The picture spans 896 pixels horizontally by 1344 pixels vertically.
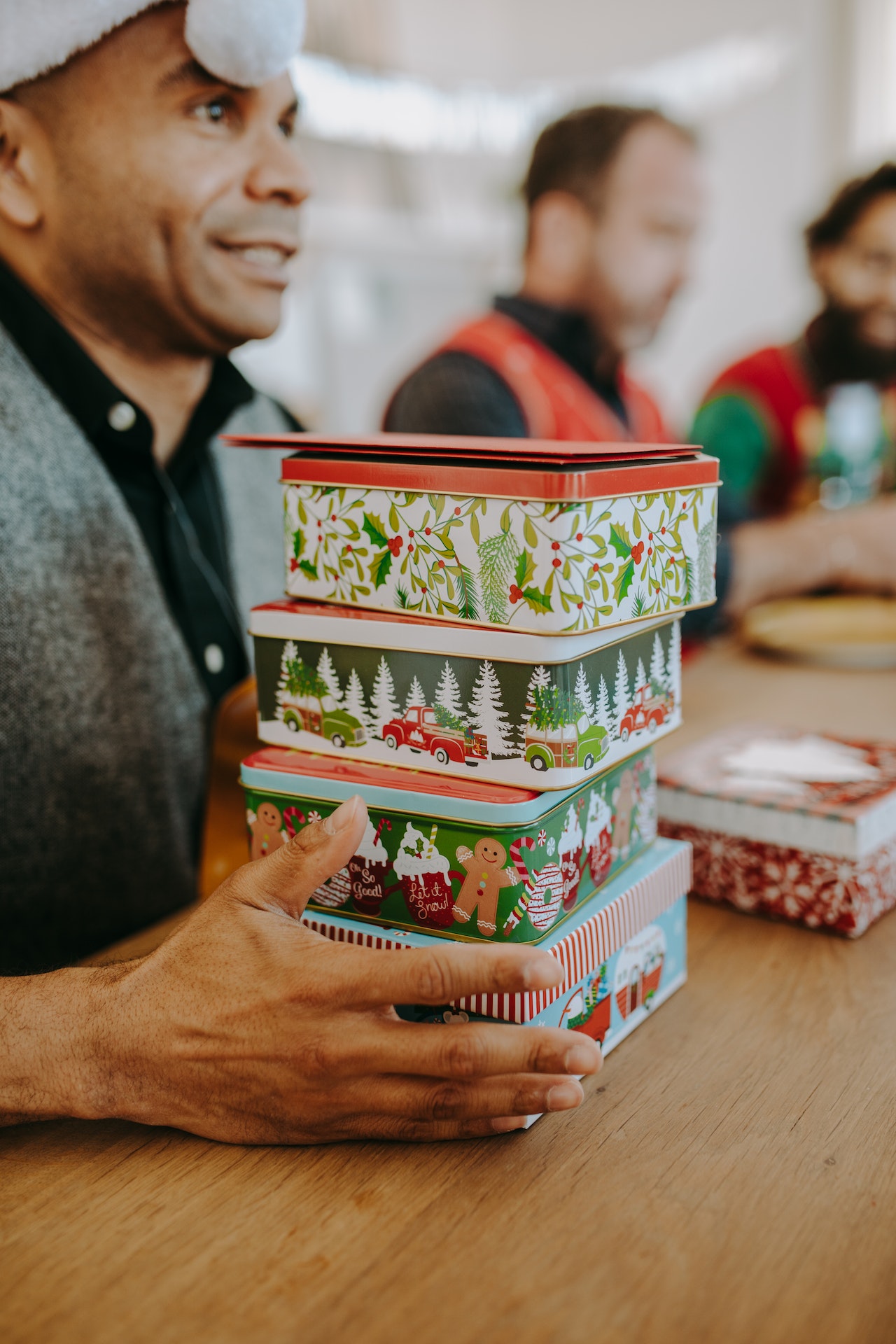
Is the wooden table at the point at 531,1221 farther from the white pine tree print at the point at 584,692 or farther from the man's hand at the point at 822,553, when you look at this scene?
the man's hand at the point at 822,553

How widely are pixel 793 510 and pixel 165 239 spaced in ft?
5.61

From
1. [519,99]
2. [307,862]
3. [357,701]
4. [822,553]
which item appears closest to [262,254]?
[357,701]

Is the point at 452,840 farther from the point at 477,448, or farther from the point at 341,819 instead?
the point at 477,448

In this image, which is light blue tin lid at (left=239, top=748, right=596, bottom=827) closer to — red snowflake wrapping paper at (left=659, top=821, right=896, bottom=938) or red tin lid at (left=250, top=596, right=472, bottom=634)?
red tin lid at (left=250, top=596, right=472, bottom=634)

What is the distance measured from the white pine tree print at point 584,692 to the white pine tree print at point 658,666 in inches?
3.1

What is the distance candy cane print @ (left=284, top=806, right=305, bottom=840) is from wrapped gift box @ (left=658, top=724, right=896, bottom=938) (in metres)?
0.33

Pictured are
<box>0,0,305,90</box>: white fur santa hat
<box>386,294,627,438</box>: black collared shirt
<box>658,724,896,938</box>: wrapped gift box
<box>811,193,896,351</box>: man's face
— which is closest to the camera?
<box>658,724,896,938</box>: wrapped gift box

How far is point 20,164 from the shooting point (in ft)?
3.11

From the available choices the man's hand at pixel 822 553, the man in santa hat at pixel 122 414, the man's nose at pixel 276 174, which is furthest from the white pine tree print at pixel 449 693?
the man's hand at pixel 822 553

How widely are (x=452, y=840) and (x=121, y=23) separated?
789 millimetres

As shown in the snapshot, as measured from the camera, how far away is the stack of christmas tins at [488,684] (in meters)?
0.56

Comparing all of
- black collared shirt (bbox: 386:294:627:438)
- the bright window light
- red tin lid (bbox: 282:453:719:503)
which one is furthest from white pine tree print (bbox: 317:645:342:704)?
the bright window light

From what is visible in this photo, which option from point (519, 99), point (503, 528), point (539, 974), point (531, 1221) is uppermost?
point (519, 99)

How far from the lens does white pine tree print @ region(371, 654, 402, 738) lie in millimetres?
609
